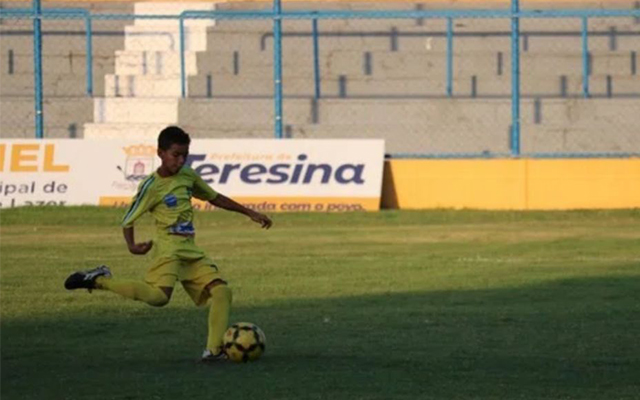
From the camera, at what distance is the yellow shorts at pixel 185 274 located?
1177 centimetres

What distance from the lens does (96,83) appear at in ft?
108

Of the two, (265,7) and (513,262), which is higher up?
(265,7)

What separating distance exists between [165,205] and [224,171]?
582 inches

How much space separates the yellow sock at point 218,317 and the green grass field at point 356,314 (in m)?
0.22

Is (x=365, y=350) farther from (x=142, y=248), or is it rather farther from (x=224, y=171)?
(x=224, y=171)

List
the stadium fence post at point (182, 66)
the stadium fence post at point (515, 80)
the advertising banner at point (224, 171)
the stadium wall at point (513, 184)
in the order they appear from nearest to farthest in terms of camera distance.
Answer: the stadium wall at point (513, 184) → the advertising banner at point (224, 171) → the stadium fence post at point (515, 80) → the stadium fence post at point (182, 66)

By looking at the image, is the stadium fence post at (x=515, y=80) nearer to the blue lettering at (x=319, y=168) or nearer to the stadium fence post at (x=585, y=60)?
the blue lettering at (x=319, y=168)

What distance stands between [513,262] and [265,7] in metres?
14.5

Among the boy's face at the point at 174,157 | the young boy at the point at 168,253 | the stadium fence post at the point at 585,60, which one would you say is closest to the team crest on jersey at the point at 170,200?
the young boy at the point at 168,253

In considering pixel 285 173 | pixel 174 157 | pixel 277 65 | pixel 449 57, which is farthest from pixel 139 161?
pixel 174 157

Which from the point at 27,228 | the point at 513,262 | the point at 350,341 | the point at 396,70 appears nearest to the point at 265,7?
the point at 396,70

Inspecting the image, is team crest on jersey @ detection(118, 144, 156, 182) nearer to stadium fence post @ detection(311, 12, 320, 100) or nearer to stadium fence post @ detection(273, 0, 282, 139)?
stadium fence post @ detection(273, 0, 282, 139)

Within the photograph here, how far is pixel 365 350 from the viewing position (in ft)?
39.8

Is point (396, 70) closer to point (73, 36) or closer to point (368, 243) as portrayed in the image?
point (73, 36)
